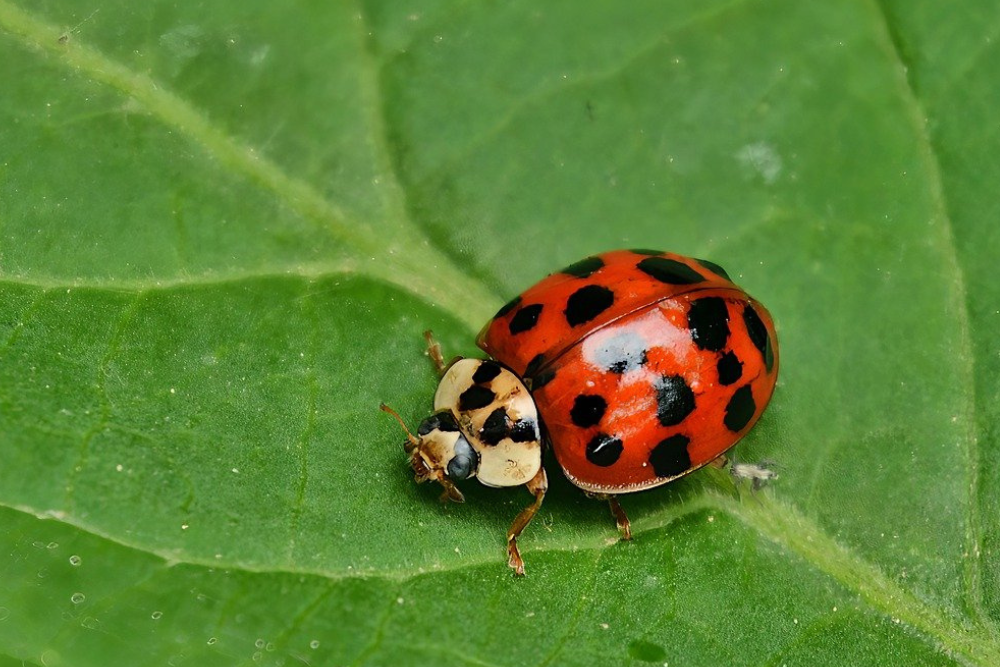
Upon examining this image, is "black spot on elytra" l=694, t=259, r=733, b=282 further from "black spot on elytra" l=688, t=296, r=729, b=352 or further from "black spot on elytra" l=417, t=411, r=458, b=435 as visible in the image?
"black spot on elytra" l=417, t=411, r=458, b=435

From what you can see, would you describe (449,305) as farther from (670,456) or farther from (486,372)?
(670,456)

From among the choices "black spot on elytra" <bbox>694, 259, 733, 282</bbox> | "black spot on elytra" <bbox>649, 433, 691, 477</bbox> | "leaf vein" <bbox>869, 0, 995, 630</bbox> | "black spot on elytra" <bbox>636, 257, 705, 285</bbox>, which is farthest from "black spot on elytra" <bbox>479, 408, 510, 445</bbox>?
"leaf vein" <bbox>869, 0, 995, 630</bbox>

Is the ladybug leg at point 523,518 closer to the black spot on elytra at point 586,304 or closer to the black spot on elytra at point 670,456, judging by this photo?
the black spot on elytra at point 670,456

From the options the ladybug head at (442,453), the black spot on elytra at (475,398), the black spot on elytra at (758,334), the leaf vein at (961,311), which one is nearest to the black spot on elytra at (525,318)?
the black spot on elytra at (475,398)

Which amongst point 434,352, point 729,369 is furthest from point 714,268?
point 434,352

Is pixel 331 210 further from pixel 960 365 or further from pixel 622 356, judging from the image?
pixel 960 365

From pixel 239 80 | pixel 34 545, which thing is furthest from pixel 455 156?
pixel 34 545
